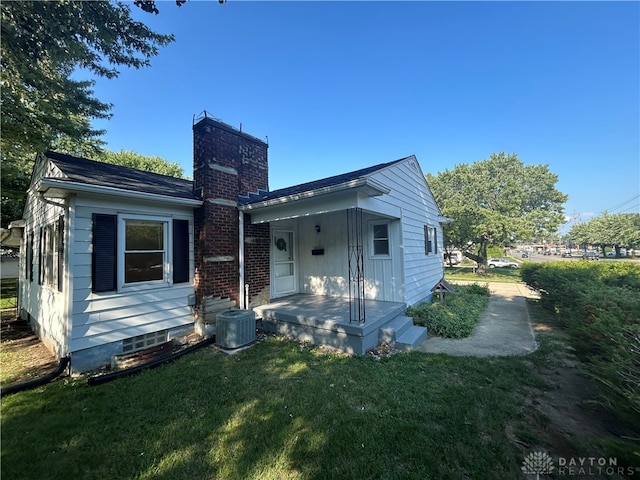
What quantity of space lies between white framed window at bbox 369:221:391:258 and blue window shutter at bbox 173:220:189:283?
4.93 meters

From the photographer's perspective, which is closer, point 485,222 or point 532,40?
point 532,40

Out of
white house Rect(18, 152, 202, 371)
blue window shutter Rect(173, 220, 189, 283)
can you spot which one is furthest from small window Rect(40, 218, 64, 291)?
blue window shutter Rect(173, 220, 189, 283)

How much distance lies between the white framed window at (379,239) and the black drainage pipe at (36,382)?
6.96 meters

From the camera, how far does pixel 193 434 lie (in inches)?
110

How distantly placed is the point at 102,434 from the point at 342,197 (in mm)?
4764

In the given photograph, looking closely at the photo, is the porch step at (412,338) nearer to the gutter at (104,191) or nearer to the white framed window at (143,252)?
the white framed window at (143,252)

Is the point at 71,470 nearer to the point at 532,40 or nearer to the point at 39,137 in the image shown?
the point at 39,137

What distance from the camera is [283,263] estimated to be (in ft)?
27.4

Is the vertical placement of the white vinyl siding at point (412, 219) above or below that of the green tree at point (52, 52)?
below

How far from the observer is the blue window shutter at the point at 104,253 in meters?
4.64

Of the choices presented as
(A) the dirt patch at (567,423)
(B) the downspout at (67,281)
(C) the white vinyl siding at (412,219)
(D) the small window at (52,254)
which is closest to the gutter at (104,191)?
(B) the downspout at (67,281)

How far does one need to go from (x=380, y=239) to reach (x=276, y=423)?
559 cm

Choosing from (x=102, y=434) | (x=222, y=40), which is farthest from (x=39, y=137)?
(x=102, y=434)

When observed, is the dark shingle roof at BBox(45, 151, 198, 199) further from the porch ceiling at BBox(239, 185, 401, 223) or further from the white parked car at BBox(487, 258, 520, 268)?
the white parked car at BBox(487, 258, 520, 268)
